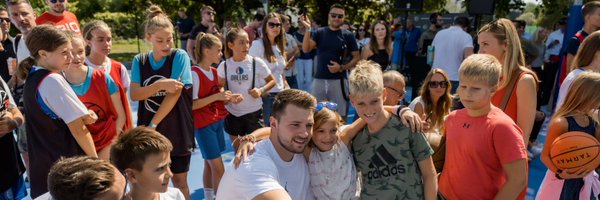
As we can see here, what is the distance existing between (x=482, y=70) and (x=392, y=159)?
2.00ft

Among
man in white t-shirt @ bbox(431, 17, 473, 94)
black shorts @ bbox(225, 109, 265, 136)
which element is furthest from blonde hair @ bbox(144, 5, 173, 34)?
man in white t-shirt @ bbox(431, 17, 473, 94)

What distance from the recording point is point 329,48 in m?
5.39

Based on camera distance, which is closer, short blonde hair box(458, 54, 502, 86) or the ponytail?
short blonde hair box(458, 54, 502, 86)

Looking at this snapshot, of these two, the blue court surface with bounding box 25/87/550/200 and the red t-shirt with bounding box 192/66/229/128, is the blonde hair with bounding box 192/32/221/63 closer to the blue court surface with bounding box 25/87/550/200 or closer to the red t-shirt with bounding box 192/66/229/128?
the red t-shirt with bounding box 192/66/229/128

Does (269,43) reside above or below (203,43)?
below

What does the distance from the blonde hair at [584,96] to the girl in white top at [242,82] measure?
2.48 metres

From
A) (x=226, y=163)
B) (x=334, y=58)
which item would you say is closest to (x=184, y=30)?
(x=334, y=58)

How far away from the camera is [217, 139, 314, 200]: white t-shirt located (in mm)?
1679

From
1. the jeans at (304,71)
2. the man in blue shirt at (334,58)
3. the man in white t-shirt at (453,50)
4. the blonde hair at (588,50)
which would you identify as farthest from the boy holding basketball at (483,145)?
the jeans at (304,71)

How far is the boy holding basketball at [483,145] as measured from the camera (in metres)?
1.99

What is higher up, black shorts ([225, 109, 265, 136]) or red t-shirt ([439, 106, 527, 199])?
red t-shirt ([439, 106, 527, 199])

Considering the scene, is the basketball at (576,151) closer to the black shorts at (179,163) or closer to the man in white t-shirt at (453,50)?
the black shorts at (179,163)

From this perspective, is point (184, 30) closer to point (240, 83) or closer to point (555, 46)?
point (240, 83)

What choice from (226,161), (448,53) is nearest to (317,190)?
(226,161)
